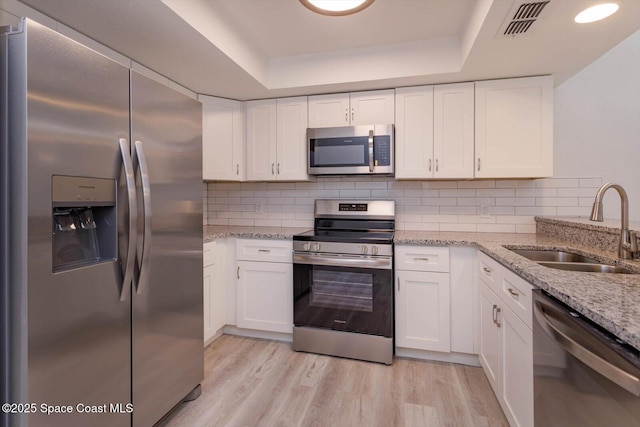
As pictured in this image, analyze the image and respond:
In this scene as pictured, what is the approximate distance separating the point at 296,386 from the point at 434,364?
101cm

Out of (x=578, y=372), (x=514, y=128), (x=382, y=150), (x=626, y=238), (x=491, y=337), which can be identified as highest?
(x=514, y=128)

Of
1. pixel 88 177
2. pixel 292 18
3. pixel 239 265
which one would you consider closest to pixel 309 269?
pixel 239 265

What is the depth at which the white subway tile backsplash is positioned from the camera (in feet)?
8.56

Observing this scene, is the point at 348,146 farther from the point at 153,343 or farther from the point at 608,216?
the point at 608,216

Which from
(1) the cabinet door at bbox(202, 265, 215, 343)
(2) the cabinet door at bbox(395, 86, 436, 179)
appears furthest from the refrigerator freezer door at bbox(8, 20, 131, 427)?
(2) the cabinet door at bbox(395, 86, 436, 179)

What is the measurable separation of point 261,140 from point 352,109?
874 millimetres

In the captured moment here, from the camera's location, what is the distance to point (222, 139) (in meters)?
2.83

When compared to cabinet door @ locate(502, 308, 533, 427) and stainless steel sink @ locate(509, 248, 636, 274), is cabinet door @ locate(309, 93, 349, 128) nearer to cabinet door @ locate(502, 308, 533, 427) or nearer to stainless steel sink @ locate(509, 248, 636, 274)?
stainless steel sink @ locate(509, 248, 636, 274)

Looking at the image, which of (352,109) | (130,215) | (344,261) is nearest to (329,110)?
(352,109)

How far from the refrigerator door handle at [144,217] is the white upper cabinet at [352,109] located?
1.65 m

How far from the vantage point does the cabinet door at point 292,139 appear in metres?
2.79

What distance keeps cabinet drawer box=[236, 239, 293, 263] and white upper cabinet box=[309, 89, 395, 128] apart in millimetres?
1075

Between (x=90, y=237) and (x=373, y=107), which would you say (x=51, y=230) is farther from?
(x=373, y=107)

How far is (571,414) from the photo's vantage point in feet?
3.15
